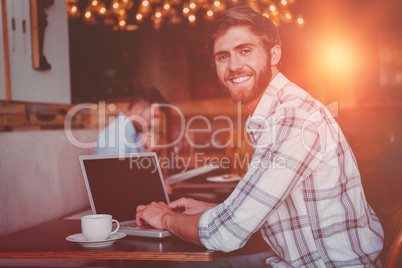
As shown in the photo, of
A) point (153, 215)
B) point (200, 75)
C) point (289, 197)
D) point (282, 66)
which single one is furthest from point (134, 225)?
point (200, 75)

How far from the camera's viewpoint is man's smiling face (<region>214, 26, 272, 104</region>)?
1.52 meters

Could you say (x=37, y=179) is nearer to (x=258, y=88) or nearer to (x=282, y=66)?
(x=258, y=88)

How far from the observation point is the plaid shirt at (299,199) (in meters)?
1.15

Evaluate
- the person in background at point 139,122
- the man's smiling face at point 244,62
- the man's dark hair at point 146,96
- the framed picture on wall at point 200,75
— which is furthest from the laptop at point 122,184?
the framed picture on wall at point 200,75

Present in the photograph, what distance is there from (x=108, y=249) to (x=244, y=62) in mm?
817

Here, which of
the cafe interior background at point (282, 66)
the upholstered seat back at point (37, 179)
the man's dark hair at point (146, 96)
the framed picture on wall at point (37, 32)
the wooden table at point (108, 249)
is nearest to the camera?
the wooden table at point (108, 249)

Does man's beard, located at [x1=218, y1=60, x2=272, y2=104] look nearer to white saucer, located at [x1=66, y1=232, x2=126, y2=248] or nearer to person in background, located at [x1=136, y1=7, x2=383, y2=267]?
person in background, located at [x1=136, y1=7, x2=383, y2=267]

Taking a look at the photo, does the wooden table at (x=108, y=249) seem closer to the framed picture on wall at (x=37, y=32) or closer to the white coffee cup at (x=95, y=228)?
the white coffee cup at (x=95, y=228)

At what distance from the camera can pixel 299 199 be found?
127 centimetres

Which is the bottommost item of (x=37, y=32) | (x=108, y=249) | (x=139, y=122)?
(x=108, y=249)

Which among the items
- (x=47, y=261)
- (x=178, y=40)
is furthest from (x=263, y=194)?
(x=178, y=40)

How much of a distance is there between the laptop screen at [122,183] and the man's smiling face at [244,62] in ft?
1.56

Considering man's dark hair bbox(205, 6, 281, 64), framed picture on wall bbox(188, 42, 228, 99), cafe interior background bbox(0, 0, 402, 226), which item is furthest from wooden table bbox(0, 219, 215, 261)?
framed picture on wall bbox(188, 42, 228, 99)

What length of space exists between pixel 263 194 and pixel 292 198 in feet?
0.59
